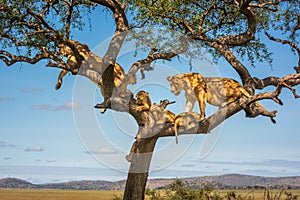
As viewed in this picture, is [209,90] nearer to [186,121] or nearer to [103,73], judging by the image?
[186,121]

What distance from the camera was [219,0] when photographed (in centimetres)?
1473

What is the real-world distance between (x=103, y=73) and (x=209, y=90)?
3031 millimetres

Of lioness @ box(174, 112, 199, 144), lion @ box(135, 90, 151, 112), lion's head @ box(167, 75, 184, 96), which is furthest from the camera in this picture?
lion's head @ box(167, 75, 184, 96)

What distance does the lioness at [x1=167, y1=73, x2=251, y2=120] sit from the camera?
13305 mm

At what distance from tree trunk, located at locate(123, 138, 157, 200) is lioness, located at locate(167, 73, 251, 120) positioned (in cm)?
161

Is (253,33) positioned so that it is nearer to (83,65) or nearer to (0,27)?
(83,65)

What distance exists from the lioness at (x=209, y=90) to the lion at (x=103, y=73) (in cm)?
166

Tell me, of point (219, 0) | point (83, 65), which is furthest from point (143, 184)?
point (219, 0)

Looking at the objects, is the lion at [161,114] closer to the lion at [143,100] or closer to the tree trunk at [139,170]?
the lion at [143,100]

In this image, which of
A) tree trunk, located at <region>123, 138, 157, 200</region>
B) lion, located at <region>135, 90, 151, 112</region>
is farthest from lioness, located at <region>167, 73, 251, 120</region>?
tree trunk, located at <region>123, 138, 157, 200</region>

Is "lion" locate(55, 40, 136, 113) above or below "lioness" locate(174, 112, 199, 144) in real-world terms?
above

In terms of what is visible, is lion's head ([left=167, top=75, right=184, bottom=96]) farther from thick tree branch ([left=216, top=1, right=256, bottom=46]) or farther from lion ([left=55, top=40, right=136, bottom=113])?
thick tree branch ([left=216, top=1, right=256, bottom=46])

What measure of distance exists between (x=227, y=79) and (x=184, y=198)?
4303mm

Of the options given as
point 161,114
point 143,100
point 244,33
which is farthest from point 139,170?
point 244,33
